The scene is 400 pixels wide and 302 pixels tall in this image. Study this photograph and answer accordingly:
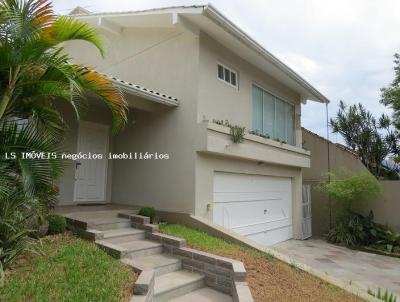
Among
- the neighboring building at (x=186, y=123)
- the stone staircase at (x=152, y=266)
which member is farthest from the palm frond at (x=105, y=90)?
the stone staircase at (x=152, y=266)

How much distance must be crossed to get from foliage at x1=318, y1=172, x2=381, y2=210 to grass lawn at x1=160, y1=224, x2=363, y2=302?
7.33 m

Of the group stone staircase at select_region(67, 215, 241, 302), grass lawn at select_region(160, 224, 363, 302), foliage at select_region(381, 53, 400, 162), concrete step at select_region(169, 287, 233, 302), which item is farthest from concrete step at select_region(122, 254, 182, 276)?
foliage at select_region(381, 53, 400, 162)

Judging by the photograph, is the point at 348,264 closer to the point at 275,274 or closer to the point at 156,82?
the point at 275,274

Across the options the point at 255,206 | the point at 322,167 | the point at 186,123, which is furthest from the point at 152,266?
the point at 322,167

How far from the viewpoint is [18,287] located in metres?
4.00

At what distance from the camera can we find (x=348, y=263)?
9.81 meters

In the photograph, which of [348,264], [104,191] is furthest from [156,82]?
[348,264]

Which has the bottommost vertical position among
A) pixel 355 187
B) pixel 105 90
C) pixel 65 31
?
pixel 355 187

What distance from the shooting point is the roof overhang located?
26.5 ft

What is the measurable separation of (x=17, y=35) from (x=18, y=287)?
3.39 metres

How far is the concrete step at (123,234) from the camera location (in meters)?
6.61

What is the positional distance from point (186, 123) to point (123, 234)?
331 centimetres

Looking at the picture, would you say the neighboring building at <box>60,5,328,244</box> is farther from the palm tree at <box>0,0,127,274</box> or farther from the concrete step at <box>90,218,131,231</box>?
the palm tree at <box>0,0,127,274</box>

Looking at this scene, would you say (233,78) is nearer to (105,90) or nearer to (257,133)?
(257,133)
